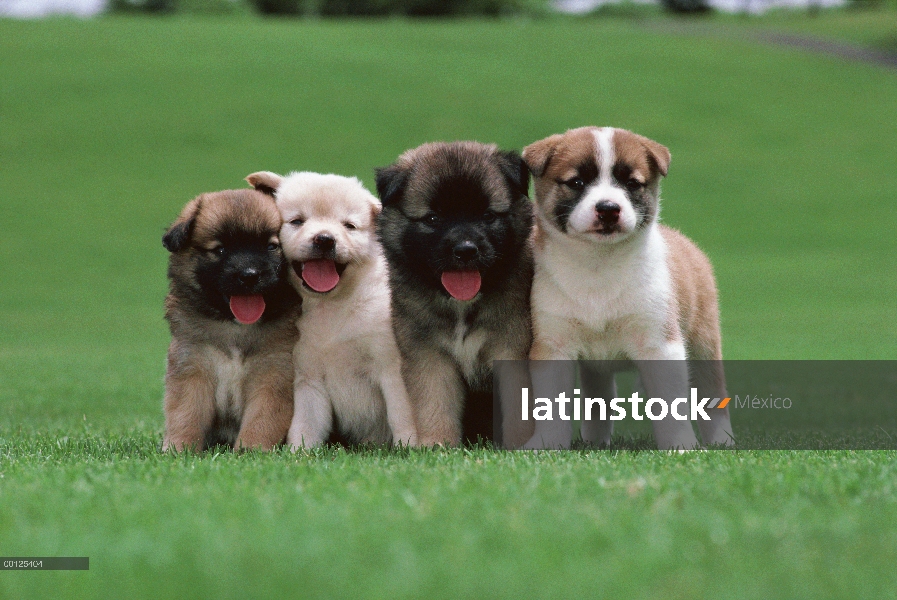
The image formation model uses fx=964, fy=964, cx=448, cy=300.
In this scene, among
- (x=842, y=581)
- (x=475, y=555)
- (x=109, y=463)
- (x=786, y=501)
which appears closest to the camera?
(x=842, y=581)

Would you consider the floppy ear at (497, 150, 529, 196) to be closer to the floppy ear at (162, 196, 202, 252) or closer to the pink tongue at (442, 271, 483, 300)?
the pink tongue at (442, 271, 483, 300)

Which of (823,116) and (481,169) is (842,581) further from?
(823,116)

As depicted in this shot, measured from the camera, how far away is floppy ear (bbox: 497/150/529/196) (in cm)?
505

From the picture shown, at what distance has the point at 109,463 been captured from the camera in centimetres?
454

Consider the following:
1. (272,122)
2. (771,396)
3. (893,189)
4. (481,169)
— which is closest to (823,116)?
(893,189)

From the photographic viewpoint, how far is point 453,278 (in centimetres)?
490

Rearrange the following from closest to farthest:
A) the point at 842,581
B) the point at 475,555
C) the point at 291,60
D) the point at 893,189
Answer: the point at 842,581 → the point at 475,555 → the point at 893,189 → the point at 291,60

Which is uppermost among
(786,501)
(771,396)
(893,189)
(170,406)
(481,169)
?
(481,169)

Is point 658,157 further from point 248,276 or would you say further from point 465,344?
point 248,276

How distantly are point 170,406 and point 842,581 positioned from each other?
3.56m

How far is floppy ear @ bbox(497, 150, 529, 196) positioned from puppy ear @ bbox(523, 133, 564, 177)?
1.8 inches

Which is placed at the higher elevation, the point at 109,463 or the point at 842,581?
the point at 842,581

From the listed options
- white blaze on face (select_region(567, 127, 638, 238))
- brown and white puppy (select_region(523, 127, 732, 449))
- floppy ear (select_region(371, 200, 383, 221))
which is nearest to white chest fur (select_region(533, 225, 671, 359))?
brown and white puppy (select_region(523, 127, 732, 449))

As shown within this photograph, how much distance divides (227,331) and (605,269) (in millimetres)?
2001
